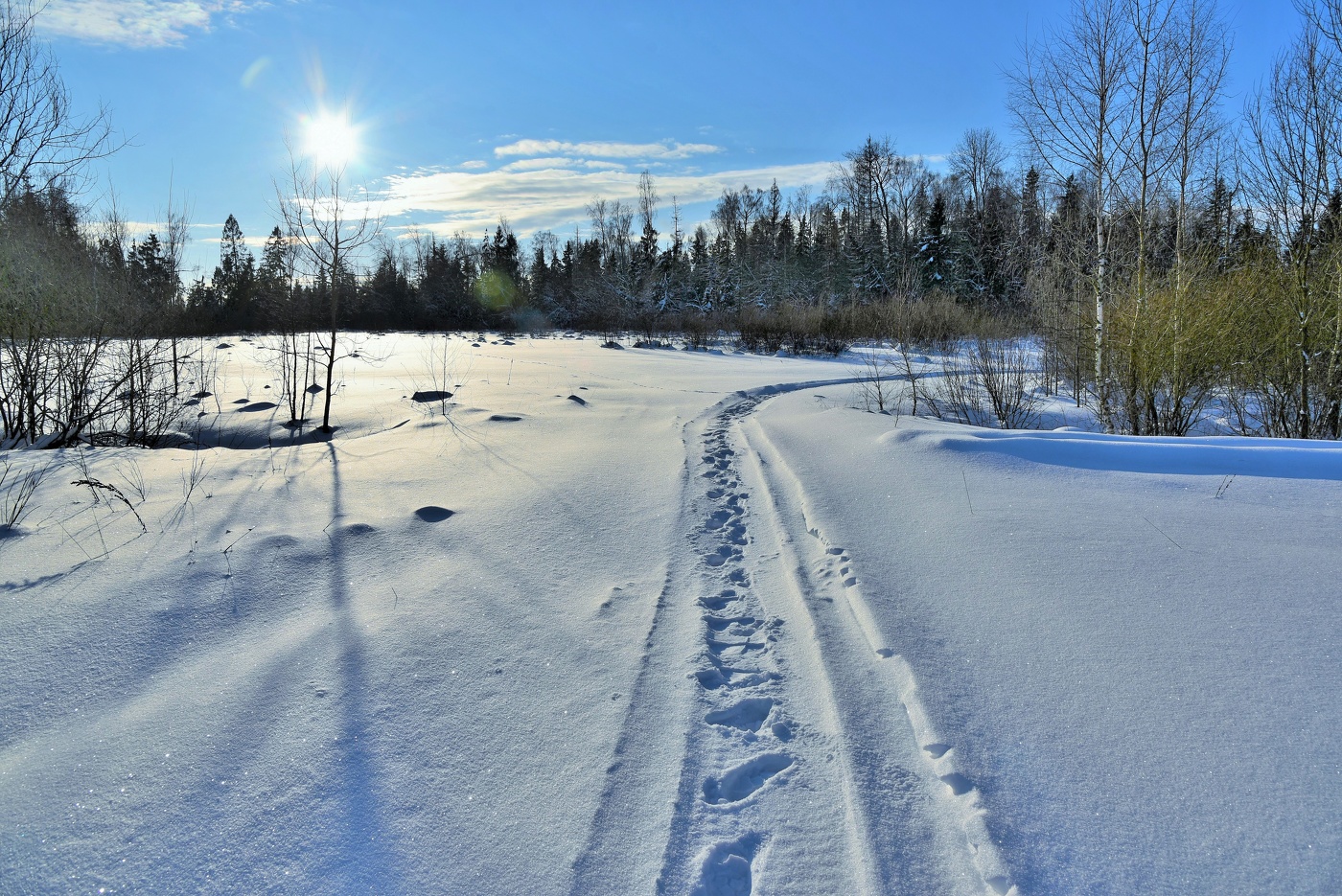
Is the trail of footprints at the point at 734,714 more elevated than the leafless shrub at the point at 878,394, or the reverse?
the leafless shrub at the point at 878,394

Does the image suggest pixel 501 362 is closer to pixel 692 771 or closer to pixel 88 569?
pixel 88 569

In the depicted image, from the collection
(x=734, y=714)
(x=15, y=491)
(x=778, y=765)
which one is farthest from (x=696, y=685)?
(x=15, y=491)

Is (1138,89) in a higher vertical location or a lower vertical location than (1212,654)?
higher

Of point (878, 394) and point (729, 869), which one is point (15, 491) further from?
point (878, 394)

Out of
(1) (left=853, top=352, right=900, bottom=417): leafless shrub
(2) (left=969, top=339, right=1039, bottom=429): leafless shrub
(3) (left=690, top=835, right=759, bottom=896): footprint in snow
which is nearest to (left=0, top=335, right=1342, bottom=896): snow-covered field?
(3) (left=690, top=835, right=759, bottom=896): footprint in snow

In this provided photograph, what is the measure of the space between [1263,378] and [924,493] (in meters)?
6.03

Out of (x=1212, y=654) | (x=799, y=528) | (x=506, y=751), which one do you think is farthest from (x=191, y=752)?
(x=1212, y=654)

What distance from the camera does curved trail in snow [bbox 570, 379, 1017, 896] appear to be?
158 centimetres

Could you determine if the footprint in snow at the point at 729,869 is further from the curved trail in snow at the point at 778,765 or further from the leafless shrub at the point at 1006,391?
the leafless shrub at the point at 1006,391

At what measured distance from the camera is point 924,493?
4145mm

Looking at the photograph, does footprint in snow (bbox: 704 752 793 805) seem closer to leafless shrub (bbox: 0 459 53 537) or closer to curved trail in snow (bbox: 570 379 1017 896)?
curved trail in snow (bbox: 570 379 1017 896)

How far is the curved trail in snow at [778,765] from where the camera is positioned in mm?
1577

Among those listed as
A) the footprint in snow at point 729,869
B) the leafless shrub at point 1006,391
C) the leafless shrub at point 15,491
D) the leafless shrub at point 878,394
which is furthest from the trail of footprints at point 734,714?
the leafless shrub at point 1006,391

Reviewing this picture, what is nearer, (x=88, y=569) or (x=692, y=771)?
(x=692, y=771)
